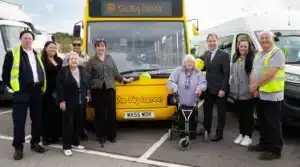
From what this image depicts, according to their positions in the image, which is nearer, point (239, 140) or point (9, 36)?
point (239, 140)

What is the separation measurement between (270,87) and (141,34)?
2956 mm

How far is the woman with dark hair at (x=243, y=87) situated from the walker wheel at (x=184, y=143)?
0.96m

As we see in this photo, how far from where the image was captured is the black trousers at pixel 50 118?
6.64m

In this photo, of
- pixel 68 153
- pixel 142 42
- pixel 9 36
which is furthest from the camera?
pixel 9 36

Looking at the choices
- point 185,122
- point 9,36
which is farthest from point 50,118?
point 9,36

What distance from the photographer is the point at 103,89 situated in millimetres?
6770

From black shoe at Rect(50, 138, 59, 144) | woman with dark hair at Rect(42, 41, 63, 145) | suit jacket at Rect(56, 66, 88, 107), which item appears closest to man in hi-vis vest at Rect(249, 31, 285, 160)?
suit jacket at Rect(56, 66, 88, 107)

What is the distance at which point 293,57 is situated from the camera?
7605mm

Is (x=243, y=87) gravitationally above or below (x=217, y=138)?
above

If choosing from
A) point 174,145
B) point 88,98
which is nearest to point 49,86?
point 88,98

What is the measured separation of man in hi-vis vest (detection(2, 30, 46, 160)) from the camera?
591 cm

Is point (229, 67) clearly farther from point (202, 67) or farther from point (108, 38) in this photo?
point (108, 38)

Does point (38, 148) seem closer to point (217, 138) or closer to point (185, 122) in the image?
point (185, 122)

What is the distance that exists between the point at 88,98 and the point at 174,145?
1661 mm
